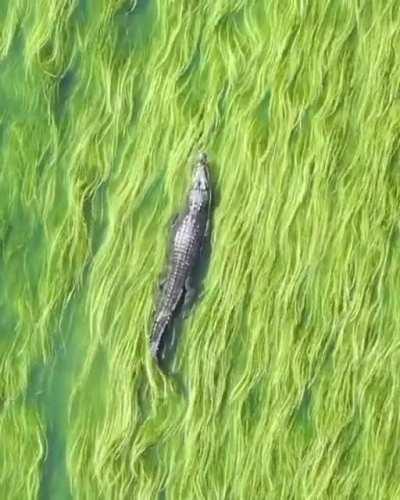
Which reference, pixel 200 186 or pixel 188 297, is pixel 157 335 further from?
pixel 200 186

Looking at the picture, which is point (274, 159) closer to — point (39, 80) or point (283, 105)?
point (283, 105)

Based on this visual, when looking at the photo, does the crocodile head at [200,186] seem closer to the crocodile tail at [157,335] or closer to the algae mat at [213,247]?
the algae mat at [213,247]

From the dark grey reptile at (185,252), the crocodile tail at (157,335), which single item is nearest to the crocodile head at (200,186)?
the dark grey reptile at (185,252)

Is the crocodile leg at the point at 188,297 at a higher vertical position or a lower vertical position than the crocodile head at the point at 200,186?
lower

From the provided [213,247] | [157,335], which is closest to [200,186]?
[213,247]

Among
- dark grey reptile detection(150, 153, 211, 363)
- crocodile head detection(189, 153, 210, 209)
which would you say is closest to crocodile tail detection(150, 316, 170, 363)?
dark grey reptile detection(150, 153, 211, 363)

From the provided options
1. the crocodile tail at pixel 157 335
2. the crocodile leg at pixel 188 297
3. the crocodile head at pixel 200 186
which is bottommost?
the crocodile tail at pixel 157 335

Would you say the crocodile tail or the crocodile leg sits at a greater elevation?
the crocodile leg

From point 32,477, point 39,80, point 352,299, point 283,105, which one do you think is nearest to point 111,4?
point 39,80

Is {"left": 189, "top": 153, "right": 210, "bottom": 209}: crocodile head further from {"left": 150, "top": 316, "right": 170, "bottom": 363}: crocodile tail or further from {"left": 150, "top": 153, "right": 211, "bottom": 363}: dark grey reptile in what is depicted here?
{"left": 150, "top": 316, "right": 170, "bottom": 363}: crocodile tail
